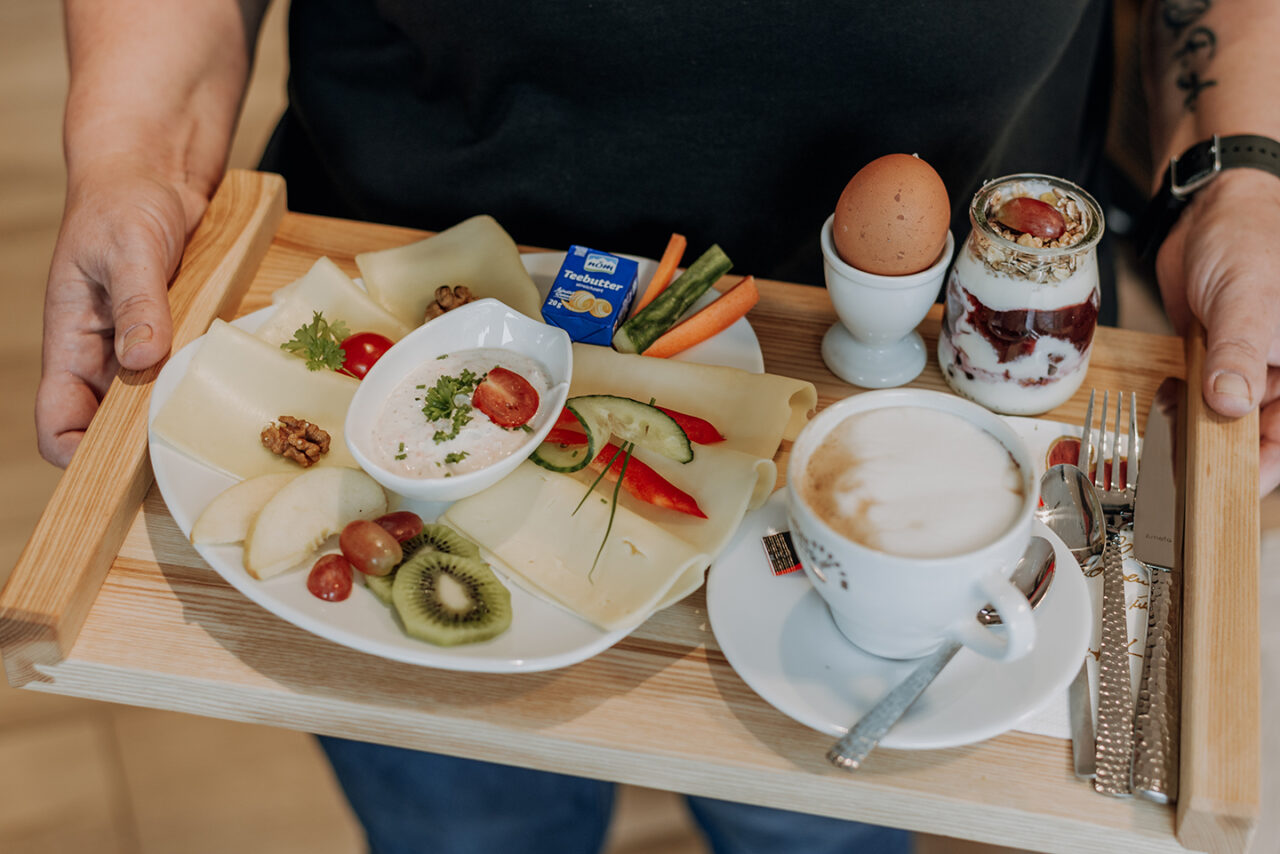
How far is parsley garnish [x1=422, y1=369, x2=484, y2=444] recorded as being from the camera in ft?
3.26

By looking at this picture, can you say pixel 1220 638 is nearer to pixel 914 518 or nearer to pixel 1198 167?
pixel 914 518

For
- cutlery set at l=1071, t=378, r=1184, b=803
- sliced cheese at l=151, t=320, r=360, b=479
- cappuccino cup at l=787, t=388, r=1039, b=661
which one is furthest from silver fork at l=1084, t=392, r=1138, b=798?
sliced cheese at l=151, t=320, r=360, b=479

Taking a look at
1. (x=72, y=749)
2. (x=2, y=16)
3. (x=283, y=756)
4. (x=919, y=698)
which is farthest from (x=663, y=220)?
(x=2, y=16)

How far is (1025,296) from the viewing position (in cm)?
100

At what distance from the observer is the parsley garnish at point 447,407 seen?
3.26 feet

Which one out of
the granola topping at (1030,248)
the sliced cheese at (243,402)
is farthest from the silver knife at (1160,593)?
the sliced cheese at (243,402)

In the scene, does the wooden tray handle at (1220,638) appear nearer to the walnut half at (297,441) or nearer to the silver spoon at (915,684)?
the silver spoon at (915,684)

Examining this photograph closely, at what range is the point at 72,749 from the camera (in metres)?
2.16

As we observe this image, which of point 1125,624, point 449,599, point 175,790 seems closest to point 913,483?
point 1125,624

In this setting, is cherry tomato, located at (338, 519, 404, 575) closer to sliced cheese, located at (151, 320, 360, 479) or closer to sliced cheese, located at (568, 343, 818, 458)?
sliced cheese, located at (151, 320, 360, 479)

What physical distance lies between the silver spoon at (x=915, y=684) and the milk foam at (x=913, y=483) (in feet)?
0.31

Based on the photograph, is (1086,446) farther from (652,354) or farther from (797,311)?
(652,354)

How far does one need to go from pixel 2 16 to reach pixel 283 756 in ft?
9.78

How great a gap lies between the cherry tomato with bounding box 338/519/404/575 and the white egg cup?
510 millimetres
